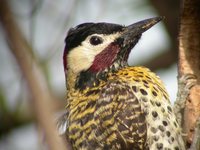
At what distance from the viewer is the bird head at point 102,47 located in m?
3.70

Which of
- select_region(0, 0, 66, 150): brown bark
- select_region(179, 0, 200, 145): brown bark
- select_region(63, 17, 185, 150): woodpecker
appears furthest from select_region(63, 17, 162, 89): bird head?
select_region(0, 0, 66, 150): brown bark

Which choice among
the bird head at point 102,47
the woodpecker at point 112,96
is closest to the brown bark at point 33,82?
the woodpecker at point 112,96

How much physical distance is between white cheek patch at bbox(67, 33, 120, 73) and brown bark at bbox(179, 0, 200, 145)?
1.98 feet

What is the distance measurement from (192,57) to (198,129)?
1.68 ft

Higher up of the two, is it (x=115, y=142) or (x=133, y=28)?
(x=133, y=28)

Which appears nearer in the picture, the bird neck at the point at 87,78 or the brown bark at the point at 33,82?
the brown bark at the point at 33,82

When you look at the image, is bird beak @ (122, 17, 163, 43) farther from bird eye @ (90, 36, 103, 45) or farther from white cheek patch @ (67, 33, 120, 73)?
bird eye @ (90, 36, 103, 45)

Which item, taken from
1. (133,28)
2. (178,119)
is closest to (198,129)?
(178,119)

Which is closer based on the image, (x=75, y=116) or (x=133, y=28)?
(x=75, y=116)

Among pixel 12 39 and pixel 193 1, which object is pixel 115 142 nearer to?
pixel 193 1

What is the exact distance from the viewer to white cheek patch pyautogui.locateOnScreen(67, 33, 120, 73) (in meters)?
3.75

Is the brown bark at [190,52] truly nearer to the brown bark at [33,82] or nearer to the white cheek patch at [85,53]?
the white cheek patch at [85,53]

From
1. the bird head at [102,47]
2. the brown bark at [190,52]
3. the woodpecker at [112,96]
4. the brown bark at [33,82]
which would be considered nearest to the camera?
the brown bark at [33,82]

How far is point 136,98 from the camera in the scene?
11.1 ft
